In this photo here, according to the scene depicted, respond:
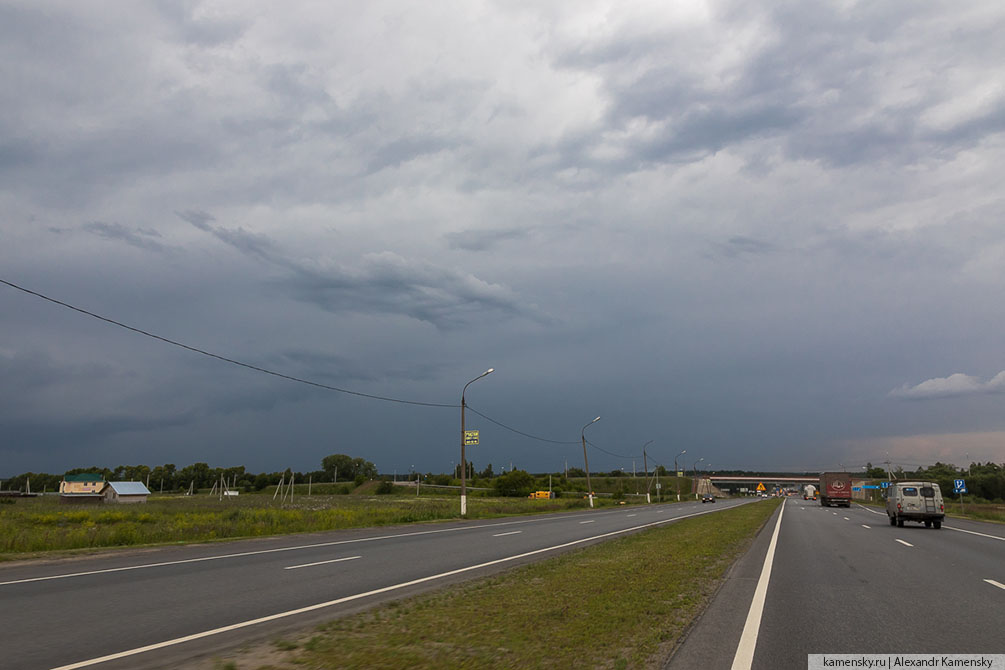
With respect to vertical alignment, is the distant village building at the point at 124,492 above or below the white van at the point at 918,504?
below

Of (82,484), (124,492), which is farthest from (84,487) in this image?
(124,492)

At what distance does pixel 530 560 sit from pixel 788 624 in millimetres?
8802

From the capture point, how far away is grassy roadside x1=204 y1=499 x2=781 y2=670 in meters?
6.73

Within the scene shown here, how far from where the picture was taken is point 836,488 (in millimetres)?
72812

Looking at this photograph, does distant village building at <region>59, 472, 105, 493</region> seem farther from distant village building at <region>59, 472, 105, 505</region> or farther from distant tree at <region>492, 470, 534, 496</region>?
distant tree at <region>492, 470, 534, 496</region>

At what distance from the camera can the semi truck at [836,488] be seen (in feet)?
236

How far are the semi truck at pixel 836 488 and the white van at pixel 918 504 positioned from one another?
4248 centimetres

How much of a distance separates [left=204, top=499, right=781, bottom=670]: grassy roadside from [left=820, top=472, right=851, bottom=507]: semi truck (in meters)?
68.1

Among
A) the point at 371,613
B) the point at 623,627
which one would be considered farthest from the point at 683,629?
the point at 371,613

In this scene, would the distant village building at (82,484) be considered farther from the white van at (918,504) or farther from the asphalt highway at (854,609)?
the asphalt highway at (854,609)

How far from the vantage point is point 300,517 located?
1264 inches

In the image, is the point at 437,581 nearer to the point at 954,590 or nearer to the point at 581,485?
the point at 954,590

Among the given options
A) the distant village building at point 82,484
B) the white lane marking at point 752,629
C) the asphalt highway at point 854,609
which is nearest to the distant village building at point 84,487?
the distant village building at point 82,484

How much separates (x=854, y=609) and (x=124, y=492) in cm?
10741
